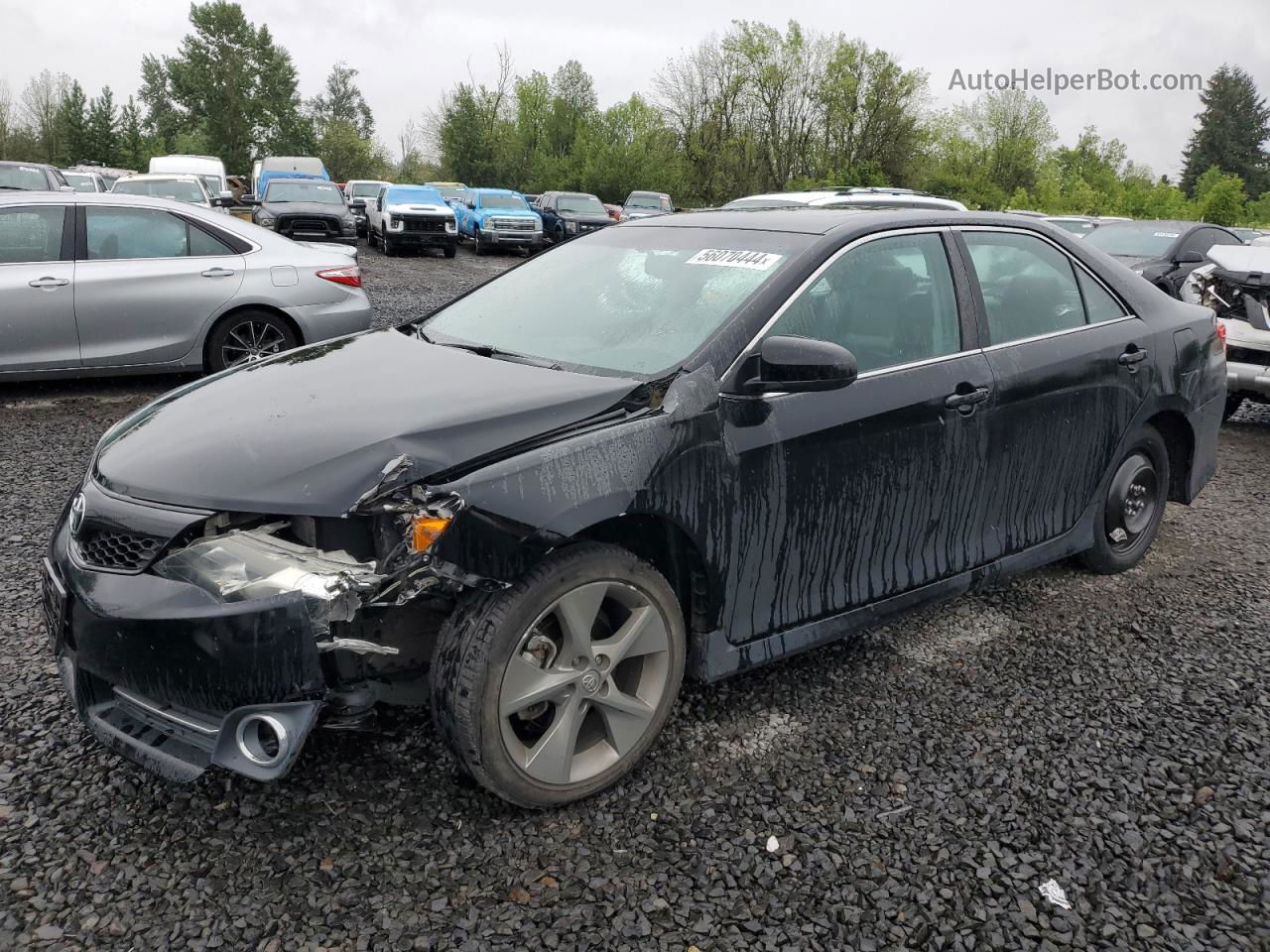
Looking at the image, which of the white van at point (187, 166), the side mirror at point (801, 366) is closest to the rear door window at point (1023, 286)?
the side mirror at point (801, 366)

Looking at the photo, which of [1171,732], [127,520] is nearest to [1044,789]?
[1171,732]

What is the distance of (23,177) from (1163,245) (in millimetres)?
16413

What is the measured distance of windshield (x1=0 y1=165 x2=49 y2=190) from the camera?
48.1 feet

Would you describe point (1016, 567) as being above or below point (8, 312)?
below

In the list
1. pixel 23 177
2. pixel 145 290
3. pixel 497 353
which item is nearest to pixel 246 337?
pixel 145 290

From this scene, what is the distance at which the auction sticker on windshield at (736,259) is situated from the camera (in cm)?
309

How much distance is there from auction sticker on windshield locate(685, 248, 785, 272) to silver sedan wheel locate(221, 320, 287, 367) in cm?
493

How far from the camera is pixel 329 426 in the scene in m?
2.54

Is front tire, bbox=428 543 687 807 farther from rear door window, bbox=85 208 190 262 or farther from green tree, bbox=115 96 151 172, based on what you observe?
green tree, bbox=115 96 151 172

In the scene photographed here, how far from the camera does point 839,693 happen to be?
10.8 ft

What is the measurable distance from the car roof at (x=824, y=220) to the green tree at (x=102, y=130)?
62786 millimetres

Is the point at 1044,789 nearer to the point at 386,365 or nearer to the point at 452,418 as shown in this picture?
the point at 452,418

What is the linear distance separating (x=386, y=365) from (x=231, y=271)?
4.88 m

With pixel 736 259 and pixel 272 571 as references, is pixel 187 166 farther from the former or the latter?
pixel 272 571
